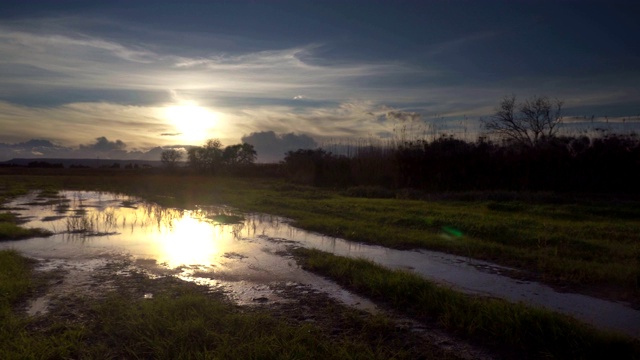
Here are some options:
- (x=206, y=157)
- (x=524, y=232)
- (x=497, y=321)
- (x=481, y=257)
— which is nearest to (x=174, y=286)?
(x=497, y=321)

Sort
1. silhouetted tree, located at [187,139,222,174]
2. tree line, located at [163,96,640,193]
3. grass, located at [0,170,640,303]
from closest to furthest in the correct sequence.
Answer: grass, located at [0,170,640,303]
tree line, located at [163,96,640,193]
silhouetted tree, located at [187,139,222,174]

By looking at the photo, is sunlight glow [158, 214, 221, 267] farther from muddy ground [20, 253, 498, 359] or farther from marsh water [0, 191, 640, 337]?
muddy ground [20, 253, 498, 359]

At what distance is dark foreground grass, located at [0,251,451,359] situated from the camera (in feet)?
15.0

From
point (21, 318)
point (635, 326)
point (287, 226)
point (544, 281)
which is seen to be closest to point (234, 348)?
point (21, 318)

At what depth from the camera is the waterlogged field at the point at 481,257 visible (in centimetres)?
484

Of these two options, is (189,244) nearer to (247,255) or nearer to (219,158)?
(247,255)

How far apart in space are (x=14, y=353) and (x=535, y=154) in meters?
24.6

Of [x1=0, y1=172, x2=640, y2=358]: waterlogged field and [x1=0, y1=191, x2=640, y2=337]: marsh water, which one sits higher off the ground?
[x1=0, y1=172, x2=640, y2=358]: waterlogged field

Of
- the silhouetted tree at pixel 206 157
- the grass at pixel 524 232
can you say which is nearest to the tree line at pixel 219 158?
the silhouetted tree at pixel 206 157

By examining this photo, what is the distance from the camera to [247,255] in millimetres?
9711

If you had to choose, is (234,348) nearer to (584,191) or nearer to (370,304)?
(370,304)

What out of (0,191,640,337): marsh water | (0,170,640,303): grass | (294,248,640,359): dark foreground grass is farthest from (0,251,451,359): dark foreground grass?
(0,170,640,303): grass

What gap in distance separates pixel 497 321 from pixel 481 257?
4353mm

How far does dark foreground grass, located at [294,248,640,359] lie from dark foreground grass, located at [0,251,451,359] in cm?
80
